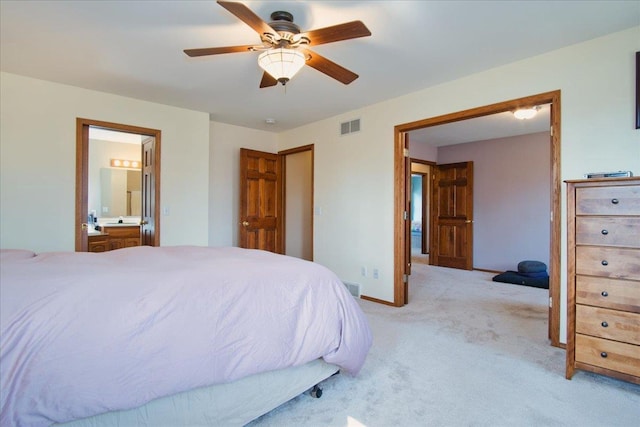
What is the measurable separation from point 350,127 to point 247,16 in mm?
2603

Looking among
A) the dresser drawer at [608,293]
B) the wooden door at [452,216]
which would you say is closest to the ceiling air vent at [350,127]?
the dresser drawer at [608,293]

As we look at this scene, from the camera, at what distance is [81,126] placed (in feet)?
11.1

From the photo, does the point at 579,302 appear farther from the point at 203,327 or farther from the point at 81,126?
the point at 81,126

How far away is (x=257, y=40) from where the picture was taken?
8.12 feet

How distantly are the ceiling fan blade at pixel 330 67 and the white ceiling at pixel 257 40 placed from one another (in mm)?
228

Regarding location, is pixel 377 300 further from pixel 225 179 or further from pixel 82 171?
pixel 82 171

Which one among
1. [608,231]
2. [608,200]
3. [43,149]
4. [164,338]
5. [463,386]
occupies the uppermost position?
[43,149]

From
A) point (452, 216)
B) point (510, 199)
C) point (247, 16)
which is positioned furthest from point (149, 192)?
point (510, 199)

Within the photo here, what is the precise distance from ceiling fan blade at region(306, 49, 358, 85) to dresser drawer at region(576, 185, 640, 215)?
5.64 ft

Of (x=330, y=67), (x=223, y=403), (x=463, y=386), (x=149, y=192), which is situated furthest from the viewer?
(x=149, y=192)

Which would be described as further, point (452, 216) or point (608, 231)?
point (452, 216)

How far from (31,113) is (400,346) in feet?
13.4

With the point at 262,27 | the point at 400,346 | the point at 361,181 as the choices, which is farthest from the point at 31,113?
the point at 400,346

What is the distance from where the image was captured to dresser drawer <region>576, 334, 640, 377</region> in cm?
185
